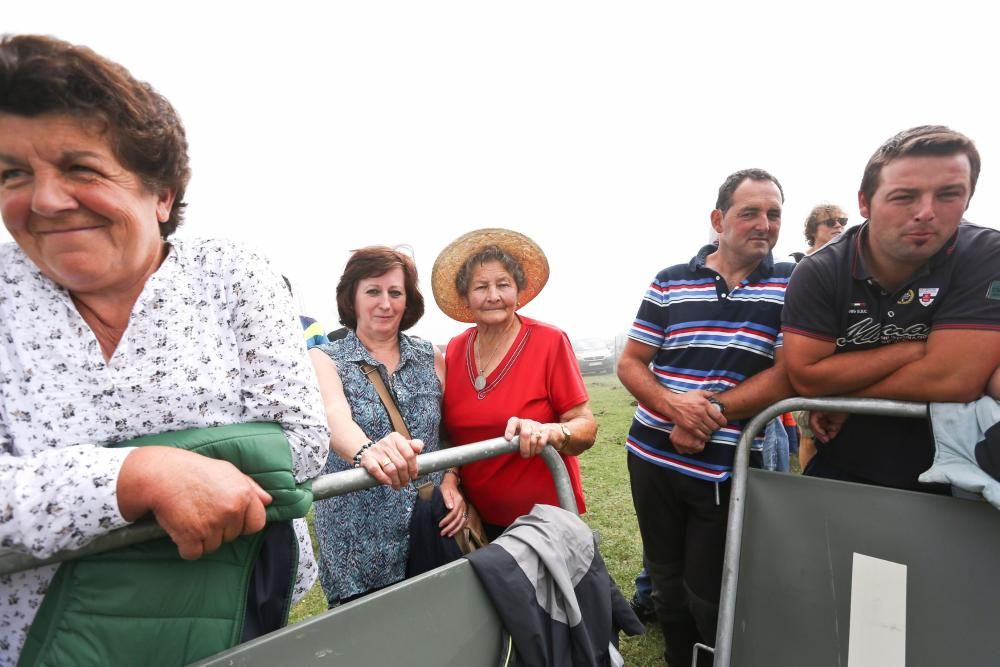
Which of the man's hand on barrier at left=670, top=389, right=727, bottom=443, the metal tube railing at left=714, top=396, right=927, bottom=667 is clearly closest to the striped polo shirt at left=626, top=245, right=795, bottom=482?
the man's hand on barrier at left=670, top=389, right=727, bottom=443

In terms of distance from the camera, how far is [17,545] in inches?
31.4

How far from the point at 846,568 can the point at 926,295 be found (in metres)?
1.03

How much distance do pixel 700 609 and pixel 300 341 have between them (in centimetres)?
225

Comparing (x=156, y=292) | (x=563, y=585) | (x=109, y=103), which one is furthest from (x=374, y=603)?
(x=109, y=103)

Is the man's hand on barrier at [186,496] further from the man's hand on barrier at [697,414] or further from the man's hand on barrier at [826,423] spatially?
the man's hand on barrier at [826,423]

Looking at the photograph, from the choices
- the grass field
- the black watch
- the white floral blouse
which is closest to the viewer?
the white floral blouse

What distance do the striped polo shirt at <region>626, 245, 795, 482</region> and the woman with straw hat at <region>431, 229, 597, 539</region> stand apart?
51 cm

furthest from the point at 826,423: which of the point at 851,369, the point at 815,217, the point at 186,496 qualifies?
the point at 815,217

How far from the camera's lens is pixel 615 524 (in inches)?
191

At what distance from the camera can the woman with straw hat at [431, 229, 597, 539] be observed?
2107 millimetres

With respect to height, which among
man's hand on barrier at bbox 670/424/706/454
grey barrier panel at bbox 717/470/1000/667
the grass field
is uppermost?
man's hand on barrier at bbox 670/424/706/454

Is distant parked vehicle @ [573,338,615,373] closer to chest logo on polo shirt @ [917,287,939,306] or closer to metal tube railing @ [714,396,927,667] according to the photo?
metal tube railing @ [714,396,927,667]

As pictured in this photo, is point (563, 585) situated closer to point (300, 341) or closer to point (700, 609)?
point (300, 341)

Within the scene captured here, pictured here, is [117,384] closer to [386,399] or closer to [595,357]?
[386,399]
